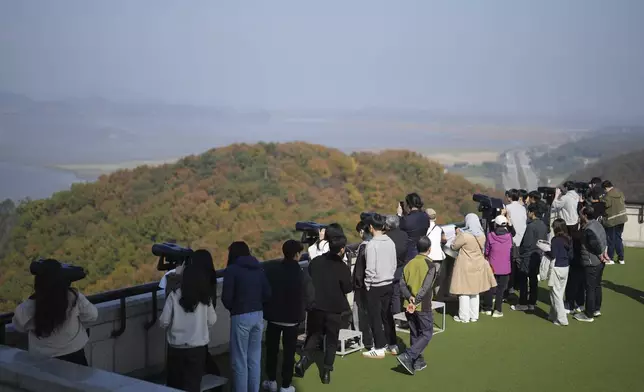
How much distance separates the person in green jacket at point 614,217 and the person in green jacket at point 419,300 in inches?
283

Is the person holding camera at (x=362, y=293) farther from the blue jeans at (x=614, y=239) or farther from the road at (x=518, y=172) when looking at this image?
the road at (x=518, y=172)

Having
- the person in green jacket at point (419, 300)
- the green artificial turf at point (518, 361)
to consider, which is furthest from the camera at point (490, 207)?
the person in green jacket at point (419, 300)

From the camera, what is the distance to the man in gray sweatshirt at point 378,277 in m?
7.48

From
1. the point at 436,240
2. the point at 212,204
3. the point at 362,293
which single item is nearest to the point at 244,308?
the point at 362,293

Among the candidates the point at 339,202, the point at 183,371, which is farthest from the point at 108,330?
the point at 339,202

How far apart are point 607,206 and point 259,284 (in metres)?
9.11

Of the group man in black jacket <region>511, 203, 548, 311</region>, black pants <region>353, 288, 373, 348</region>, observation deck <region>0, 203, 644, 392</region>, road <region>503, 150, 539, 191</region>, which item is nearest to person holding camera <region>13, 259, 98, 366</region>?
observation deck <region>0, 203, 644, 392</region>

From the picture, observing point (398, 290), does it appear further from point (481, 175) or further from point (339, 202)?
point (481, 175)

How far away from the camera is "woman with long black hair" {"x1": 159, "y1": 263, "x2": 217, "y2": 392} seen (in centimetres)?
555

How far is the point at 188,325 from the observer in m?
5.60

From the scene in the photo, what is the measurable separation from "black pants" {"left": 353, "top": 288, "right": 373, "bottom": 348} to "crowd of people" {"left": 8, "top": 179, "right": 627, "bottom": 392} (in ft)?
0.06

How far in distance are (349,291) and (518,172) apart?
103ft

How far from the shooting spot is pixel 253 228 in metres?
25.2

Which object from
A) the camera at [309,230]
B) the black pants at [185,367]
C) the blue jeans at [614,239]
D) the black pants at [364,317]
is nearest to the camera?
the black pants at [185,367]
